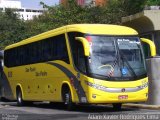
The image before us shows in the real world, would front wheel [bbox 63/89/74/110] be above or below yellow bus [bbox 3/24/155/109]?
below

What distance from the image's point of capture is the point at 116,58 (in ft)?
61.2

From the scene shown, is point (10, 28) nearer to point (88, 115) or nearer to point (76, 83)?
point (76, 83)

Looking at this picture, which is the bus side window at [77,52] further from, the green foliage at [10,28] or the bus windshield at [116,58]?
the green foliage at [10,28]

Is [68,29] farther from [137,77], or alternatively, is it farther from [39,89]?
[39,89]

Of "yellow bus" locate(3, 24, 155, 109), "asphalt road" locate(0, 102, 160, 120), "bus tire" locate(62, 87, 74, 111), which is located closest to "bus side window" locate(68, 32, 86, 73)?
"yellow bus" locate(3, 24, 155, 109)

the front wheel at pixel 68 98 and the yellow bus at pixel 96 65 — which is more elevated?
the yellow bus at pixel 96 65

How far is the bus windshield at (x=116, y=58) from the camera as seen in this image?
60.2 ft

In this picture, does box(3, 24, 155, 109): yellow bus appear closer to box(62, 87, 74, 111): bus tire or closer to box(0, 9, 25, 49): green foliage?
box(62, 87, 74, 111): bus tire

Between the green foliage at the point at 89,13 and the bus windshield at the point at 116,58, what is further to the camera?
the green foliage at the point at 89,13

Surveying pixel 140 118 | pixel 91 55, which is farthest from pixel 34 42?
pixel 140 118

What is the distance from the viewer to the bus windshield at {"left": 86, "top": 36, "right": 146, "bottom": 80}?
18.4 m

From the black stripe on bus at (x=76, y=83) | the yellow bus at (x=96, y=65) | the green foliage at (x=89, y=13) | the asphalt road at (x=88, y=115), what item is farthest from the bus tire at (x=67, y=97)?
the green foliage at (x=89, y=13)

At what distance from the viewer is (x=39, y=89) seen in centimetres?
2409

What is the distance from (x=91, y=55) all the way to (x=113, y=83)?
129cm
